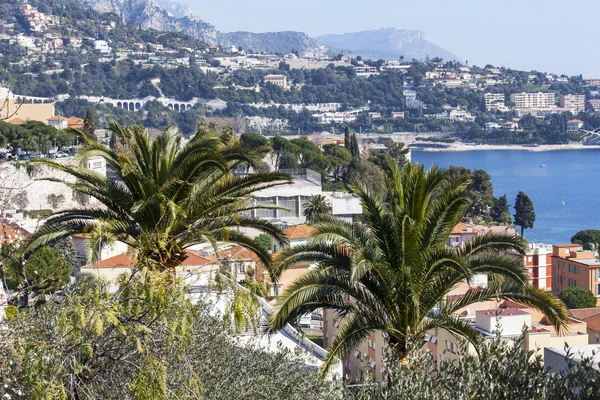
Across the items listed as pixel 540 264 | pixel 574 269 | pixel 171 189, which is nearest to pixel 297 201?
pixel 540 264

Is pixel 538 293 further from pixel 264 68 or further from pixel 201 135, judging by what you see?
pixel 264 68

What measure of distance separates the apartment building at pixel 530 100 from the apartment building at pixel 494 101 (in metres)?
1.79

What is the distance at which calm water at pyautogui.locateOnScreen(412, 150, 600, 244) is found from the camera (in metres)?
51.3

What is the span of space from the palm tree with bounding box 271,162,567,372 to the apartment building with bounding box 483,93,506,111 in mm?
133126

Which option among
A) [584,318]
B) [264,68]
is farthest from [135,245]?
[264,68]

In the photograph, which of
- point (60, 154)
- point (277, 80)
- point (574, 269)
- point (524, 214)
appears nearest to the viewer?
point (574, 269)

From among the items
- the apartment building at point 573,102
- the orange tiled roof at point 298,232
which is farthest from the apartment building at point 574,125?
the orange tiled roof at point 298,232

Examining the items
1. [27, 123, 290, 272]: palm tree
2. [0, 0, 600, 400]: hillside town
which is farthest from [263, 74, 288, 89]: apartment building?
[27, 123, 290, 272]: palm tree

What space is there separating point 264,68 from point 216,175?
475 ft

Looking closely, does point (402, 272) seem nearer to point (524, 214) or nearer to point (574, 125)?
point (524, 214)

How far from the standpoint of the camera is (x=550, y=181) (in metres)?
75.5

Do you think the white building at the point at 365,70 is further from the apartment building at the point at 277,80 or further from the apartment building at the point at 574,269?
the apartment building at the point at 574,269

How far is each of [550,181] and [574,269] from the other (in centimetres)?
5267

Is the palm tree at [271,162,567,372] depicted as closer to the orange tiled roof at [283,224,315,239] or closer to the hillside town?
the hillside town
